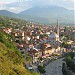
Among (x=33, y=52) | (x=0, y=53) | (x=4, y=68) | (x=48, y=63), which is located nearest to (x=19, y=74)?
(x=4, y=68)

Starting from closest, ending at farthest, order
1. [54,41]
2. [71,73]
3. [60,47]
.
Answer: [71,73] → [60,47] → [54,41]

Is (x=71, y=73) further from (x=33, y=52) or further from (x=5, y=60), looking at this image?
(x=33, y=52)

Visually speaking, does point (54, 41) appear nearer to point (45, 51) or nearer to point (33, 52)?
point (45, 51)

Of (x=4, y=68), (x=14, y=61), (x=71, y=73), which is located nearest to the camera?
(x=4, y=68)

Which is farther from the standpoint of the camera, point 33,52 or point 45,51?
point 45,51

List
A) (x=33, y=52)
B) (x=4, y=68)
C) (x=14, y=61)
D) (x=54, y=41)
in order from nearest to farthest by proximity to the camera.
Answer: (x=4, y=68), (x=14, y=61), (x=33, y=52), (x=54, y=41)

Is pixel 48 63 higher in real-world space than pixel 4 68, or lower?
lower

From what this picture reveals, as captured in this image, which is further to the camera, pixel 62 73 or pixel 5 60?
pixel 62 73

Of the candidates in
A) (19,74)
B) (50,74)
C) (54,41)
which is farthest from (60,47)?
(19,74)

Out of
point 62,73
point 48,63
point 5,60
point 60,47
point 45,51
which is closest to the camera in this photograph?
point 5,60
